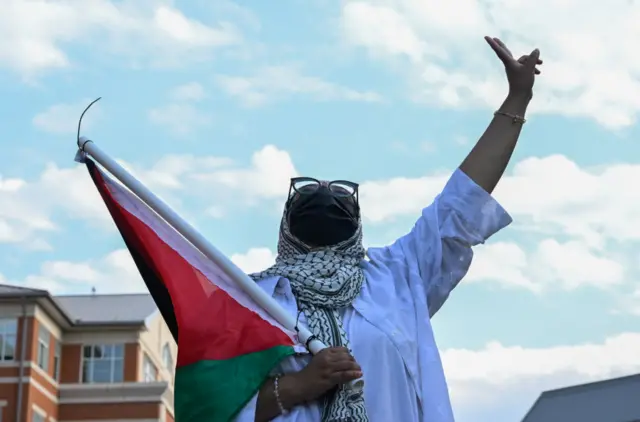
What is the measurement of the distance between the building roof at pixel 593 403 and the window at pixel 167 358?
3002 centimetres

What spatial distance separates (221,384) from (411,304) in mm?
711

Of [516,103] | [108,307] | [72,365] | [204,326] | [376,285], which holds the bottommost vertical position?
[204,326]

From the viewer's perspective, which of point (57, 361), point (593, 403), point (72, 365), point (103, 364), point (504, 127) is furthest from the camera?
point (103, 364)

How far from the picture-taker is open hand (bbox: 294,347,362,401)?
→ 342cm

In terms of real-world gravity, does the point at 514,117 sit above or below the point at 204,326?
above

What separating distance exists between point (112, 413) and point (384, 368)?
33.0 metres

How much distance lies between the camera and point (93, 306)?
3981cm

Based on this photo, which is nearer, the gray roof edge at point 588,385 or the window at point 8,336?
the gray roof edge at point 588,385

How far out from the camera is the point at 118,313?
38.3 meters

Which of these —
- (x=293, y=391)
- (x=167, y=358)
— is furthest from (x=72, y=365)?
(x=293, y=391)

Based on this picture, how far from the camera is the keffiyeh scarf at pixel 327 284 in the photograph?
347 centimetres

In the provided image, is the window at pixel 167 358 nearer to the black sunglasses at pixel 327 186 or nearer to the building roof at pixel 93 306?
the building roof at pixel 93 306

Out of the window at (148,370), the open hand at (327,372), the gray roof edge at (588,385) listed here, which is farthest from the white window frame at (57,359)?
the open hand at (327,372)

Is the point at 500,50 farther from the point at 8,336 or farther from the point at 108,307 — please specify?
the point at 108,307
